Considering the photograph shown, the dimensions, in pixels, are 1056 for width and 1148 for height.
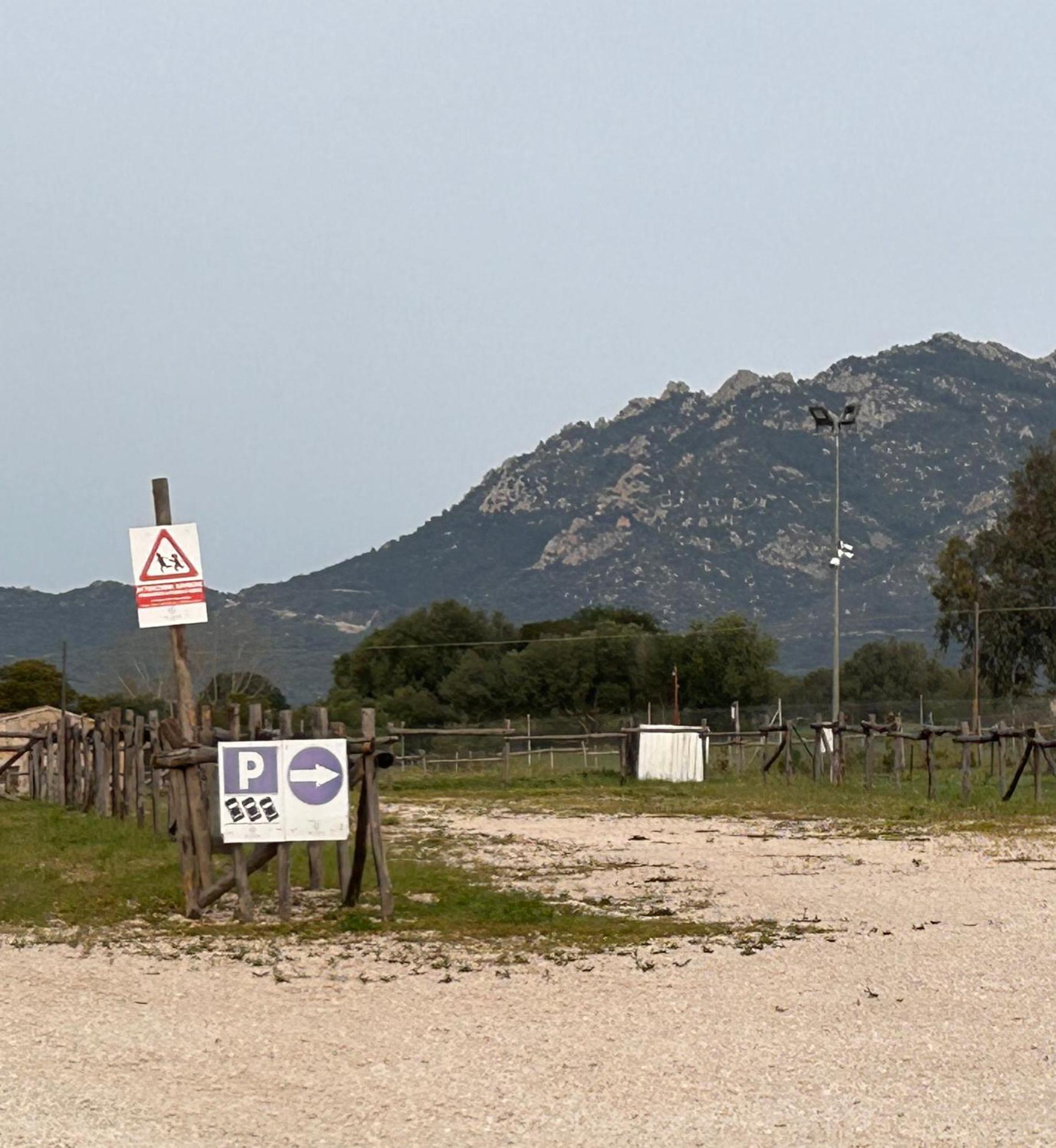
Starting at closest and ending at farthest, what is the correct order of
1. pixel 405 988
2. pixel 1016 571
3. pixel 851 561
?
pixel 405 988, pixel 1016 571, pixel 851 561

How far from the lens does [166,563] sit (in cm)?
1483

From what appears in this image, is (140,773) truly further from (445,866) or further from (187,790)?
(187,790)

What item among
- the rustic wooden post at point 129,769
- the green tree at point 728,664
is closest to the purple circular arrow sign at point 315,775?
the rustic wooden post at point 129,769

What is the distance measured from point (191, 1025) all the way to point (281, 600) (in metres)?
174

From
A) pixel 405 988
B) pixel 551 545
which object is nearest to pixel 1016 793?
pixel 405 988

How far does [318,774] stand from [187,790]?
4.23ft

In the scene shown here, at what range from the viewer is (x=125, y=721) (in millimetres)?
28719

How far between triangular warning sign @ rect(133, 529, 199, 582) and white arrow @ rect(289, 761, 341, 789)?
1.87 meters

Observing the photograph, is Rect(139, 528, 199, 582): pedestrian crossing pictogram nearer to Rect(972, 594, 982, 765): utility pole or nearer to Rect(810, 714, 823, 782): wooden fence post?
Rect(972, 594, 982, 765): utility pole

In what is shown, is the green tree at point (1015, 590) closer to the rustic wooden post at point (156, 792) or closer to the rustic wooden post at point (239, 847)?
the rustic wooden post at point (156, 792)

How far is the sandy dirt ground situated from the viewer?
23.9 feet

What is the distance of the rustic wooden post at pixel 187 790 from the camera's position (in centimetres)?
1477

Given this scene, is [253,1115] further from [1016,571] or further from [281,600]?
[281,600]

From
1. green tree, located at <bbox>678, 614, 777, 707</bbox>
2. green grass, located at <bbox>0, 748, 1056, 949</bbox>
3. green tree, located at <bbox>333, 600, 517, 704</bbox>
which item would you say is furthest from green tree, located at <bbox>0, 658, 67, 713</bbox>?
green grass, located at <bbox>0, 748, 1056, 949</bbox>
